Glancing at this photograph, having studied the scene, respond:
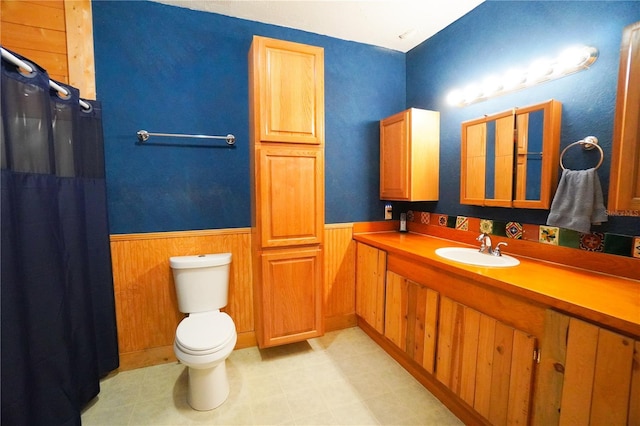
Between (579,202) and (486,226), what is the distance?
586 millimetres

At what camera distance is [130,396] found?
5.57 feet

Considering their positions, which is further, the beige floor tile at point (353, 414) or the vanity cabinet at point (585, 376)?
the beige floor tile at point (353, 414)

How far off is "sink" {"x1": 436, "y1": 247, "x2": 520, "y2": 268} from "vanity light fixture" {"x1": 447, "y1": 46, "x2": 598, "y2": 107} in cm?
104

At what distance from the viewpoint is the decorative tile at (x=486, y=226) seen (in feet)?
6.11

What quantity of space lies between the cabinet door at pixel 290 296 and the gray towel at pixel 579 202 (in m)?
1.44

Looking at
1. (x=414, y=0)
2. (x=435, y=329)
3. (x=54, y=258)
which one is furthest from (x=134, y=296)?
(x=414, y=0)

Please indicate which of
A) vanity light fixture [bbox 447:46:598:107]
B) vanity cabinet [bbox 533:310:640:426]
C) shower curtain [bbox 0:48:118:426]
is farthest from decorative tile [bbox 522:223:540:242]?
shower curtain [bbox 0:48:118:426]

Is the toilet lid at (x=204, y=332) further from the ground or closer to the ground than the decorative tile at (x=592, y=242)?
closer to the ground

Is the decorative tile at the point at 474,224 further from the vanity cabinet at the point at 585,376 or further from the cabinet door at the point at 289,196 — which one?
the cabinet door at the point at 289,196

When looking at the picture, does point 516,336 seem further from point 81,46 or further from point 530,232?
point 81,46

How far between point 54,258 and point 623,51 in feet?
8.32

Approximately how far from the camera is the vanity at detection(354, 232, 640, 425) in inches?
35.7

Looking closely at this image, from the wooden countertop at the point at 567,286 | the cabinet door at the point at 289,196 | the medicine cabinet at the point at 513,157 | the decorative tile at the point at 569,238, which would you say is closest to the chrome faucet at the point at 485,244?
the wooden countertop at the point at 567,286

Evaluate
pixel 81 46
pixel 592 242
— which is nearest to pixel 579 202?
pixel 592 242
